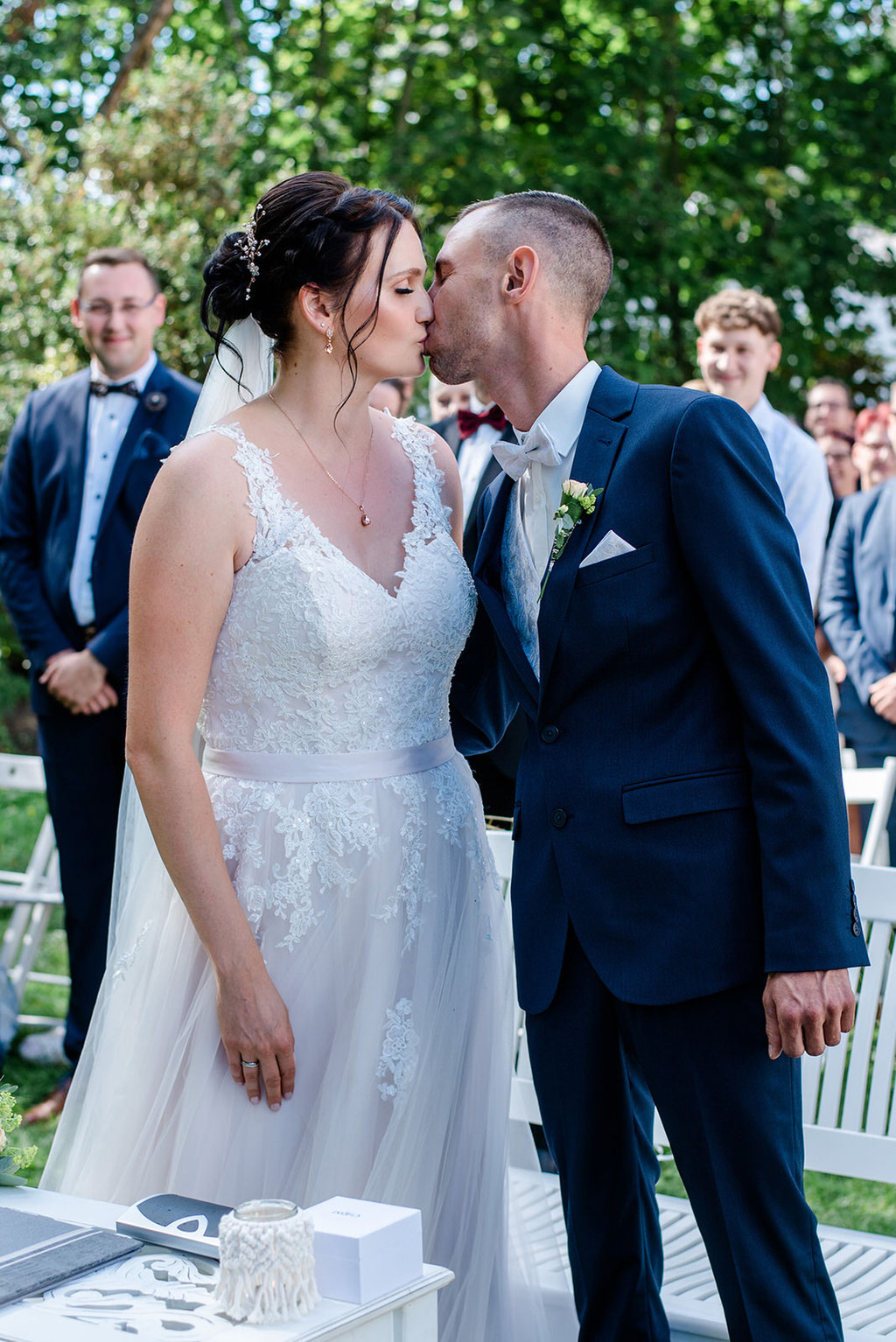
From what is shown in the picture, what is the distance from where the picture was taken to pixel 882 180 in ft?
41.6

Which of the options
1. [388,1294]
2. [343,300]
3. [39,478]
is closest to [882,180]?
[39,478]

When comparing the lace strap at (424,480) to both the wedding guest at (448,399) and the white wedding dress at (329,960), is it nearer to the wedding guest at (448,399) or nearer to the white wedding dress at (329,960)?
the white wedding dress at (329,960)

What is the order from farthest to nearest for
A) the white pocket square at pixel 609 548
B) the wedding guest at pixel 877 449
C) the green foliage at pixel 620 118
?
the green foliage at pixel 620 118 → the wedding guest at pixel 877 449 → the white pocket square at pixel 609 548

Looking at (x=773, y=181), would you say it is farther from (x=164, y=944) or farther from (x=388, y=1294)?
(x=388, y=1294)

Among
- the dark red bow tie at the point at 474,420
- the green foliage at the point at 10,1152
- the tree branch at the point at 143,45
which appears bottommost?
the green foliage at the point at 10,1152

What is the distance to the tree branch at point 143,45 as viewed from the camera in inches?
453

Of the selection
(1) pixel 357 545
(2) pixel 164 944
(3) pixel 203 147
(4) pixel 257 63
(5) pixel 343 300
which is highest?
(4) pixel 257 63

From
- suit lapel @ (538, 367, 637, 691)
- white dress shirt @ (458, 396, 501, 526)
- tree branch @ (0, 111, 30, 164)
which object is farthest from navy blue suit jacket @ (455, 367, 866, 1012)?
tree branch @ (0, 111, 30, 164)

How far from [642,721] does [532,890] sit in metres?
0.41

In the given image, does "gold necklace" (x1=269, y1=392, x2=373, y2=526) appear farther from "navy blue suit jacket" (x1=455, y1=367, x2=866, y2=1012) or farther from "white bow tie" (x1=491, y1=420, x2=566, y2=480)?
"navy blue suit jacket" (x1=455, y1=367, x2=866, y2=1012)

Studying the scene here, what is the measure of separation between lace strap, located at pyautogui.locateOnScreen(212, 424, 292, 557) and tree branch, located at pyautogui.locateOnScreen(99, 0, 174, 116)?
33.2 ft

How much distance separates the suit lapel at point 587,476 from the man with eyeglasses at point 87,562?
284cm

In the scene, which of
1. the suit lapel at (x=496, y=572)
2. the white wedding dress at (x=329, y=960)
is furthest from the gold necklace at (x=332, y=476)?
the suit lapel at (x=496, y=572)

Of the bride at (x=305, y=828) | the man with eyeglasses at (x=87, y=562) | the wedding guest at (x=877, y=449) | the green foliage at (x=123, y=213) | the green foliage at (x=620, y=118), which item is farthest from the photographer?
the green foliage at (x=620, y=118)
